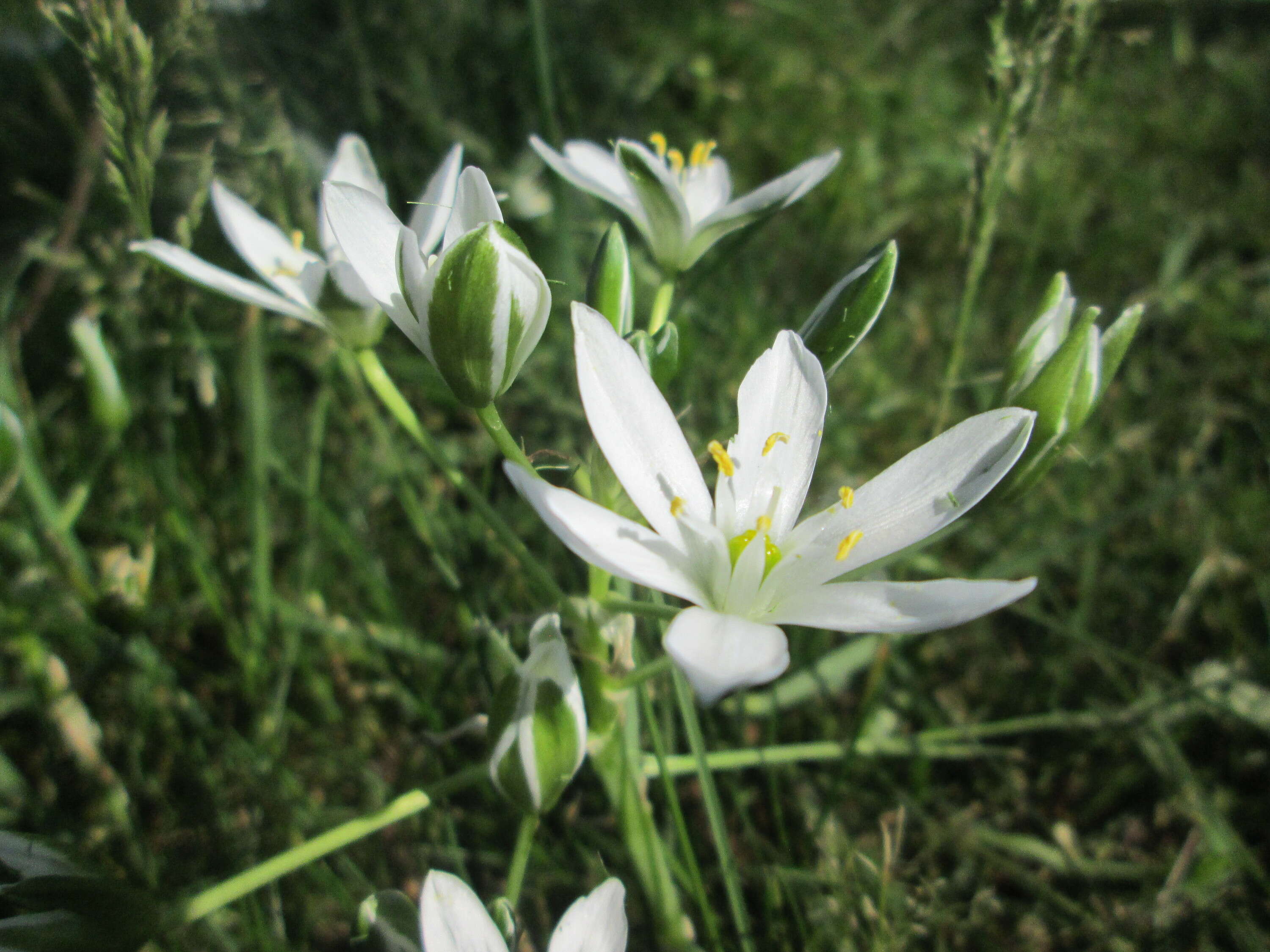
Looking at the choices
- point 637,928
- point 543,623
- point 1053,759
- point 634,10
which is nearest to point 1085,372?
point 543,623

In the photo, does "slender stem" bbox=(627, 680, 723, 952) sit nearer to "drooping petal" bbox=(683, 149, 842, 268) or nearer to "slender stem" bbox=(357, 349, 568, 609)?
"slender stem" bbox=(357, 349, 568, 609)

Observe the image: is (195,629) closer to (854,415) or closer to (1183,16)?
(854,415)

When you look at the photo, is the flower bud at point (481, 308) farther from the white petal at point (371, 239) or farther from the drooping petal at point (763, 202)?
the drooping petal at point (763, 202)

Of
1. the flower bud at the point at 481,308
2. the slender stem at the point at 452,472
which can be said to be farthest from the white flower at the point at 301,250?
the flower bud at the point at 481,308

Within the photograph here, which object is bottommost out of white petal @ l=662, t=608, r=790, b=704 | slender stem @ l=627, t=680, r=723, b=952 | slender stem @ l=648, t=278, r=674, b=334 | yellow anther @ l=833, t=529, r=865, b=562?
slender stem @ l=627, t=680, r=723, b=952

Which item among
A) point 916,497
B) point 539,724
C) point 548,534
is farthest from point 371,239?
point 548,534

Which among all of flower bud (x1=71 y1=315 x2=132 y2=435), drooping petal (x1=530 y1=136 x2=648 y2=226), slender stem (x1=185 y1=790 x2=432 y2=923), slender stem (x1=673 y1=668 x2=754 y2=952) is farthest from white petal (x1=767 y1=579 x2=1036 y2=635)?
flower bud (x1=71 y1=315 x2=132 y2=435)
